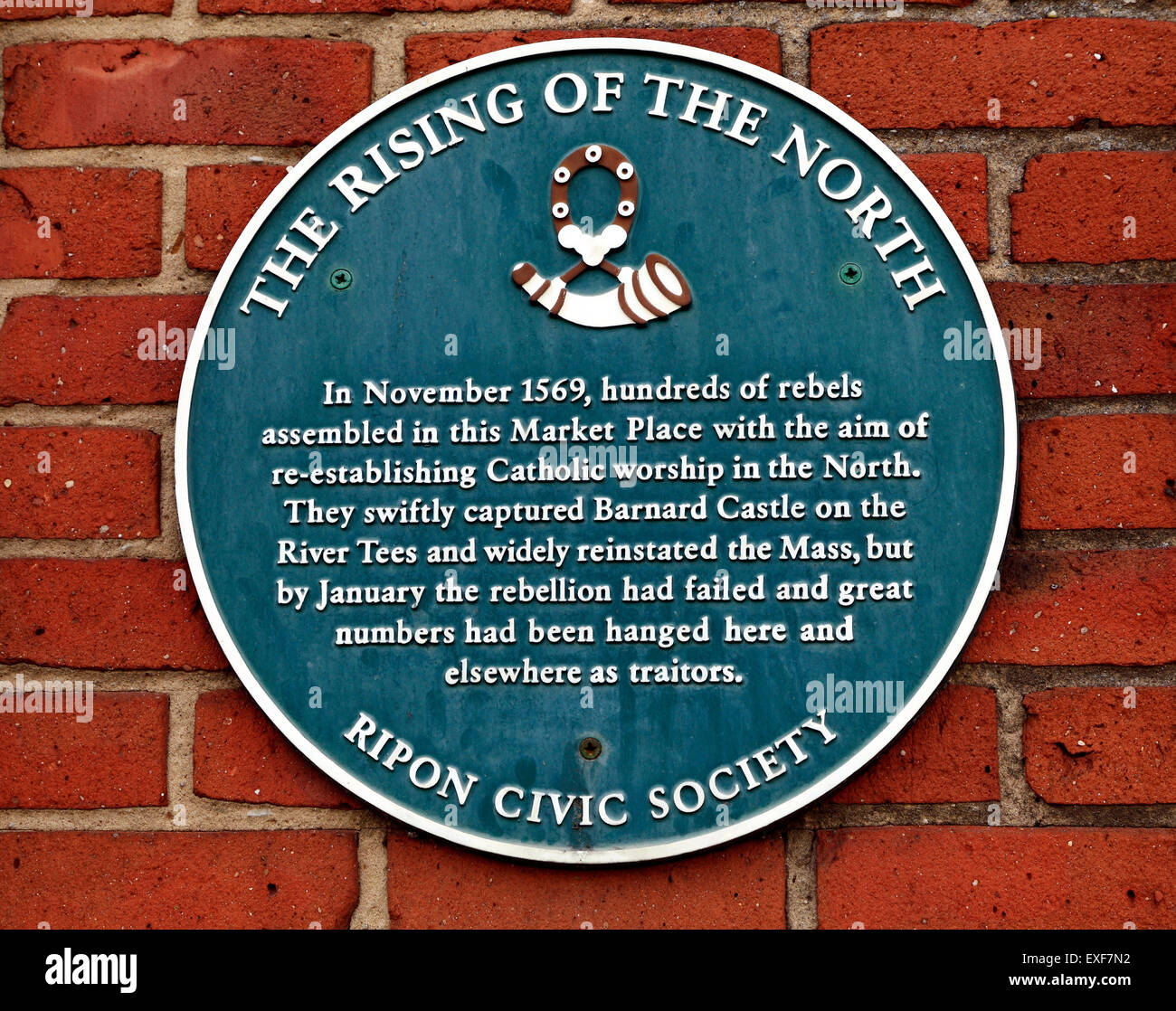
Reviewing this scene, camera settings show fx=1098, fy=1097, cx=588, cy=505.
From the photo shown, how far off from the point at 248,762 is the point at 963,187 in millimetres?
1166

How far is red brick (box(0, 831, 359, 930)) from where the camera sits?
1.36 metres

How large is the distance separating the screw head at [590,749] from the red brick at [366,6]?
0.94 metres

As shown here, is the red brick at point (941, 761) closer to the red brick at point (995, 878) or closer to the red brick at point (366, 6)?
the red brick at point (995, 878)

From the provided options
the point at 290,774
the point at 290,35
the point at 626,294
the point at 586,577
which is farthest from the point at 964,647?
the point at 290,35

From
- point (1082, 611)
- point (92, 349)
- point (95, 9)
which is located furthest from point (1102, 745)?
point (95, 9)

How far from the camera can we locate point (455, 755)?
1.32 meters

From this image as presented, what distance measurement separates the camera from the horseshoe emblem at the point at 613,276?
4.45 feet

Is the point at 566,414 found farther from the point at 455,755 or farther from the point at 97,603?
the point at 97,603

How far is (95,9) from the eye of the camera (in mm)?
1478

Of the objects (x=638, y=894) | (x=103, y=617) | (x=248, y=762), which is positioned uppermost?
(x=103, y=617)
